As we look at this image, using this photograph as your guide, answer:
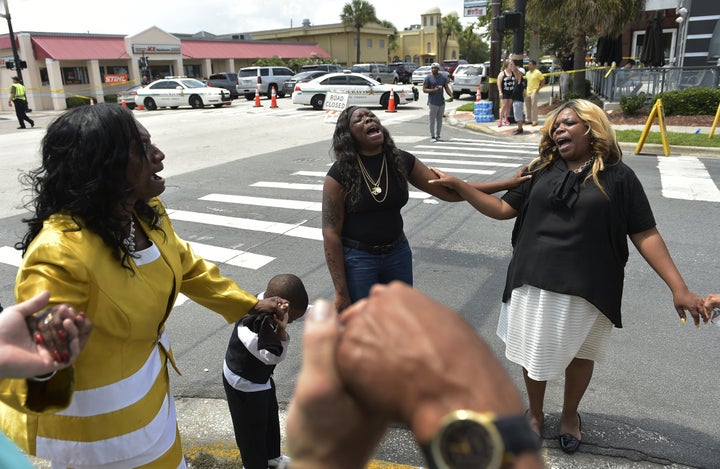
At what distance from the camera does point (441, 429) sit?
25.2 inches

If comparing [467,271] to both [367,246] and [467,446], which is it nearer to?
[367,246]

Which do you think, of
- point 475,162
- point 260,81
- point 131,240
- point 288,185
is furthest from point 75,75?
point 131,240

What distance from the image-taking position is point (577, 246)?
2.75m

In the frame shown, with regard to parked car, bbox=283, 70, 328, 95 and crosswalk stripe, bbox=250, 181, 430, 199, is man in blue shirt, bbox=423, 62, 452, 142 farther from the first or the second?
parked car, bbox=283, 70, 328, 95

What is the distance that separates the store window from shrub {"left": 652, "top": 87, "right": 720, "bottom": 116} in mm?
36652

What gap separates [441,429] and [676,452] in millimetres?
3031

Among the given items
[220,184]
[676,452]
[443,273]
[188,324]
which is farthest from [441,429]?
[220,184]

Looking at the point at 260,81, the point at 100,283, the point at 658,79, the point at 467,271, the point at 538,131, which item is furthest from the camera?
the point at 260,81

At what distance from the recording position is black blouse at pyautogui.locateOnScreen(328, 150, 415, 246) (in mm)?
3225

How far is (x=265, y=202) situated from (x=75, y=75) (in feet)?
119

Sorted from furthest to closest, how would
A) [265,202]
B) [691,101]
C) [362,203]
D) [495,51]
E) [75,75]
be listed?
[75,75] < [495,51] < [691,101] < [265,202] < [362,203]

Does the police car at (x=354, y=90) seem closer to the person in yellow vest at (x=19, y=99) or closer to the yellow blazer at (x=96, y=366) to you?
the person in yellow vest at (x=19, y=99)

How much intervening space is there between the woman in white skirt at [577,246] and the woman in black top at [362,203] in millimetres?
452

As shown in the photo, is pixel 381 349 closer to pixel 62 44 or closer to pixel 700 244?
pixel 700 244
